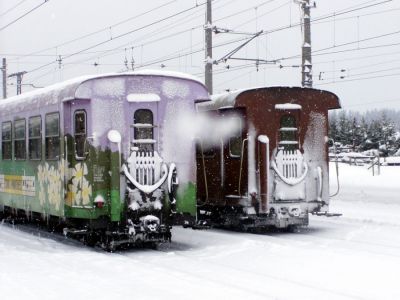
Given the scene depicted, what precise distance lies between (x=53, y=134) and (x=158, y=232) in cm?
273

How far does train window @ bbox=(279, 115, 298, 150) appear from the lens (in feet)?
48.1

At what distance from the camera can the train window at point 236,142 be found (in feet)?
47.8

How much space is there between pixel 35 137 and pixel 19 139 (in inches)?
46.7

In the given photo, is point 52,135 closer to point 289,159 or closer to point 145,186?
point 145,186

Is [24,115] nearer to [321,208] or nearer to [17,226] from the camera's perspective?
[17,226]

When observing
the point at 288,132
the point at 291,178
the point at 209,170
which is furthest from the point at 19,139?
the point at 291,178

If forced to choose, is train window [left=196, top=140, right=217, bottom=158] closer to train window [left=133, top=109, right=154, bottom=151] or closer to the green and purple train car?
the green and purple train car

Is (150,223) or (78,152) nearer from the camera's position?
(150,223)

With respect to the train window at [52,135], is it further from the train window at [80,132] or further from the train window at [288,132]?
the train window at [288,132]

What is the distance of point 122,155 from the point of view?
12.0m

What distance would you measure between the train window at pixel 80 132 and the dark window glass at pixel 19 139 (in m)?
2.71

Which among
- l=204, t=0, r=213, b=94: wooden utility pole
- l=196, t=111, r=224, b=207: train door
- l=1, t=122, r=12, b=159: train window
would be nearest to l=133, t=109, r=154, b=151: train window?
l=196, t=111, r=224, b=207: train door

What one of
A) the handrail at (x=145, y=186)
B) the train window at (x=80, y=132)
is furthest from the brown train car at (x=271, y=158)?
the train window at (x=80, y=132)

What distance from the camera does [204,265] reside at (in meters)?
10.6
